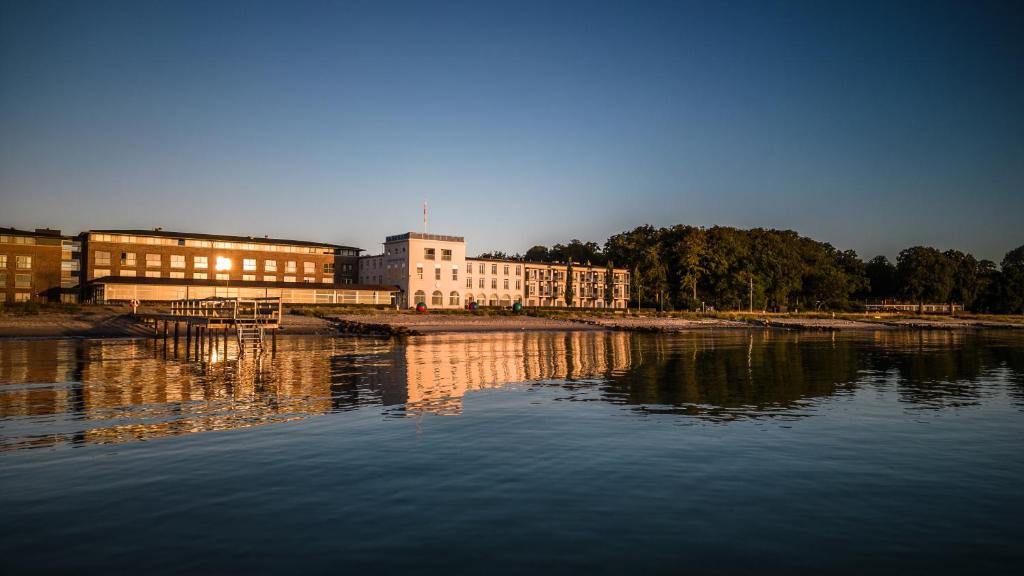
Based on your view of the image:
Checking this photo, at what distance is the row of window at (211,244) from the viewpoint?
9662 centimetres

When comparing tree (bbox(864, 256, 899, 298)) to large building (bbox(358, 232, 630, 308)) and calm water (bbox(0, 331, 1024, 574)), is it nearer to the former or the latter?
large building (bbox(358, 232, 630, 308))

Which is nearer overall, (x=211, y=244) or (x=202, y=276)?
(x=202, y=276)

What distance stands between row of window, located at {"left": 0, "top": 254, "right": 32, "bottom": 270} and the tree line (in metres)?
89.4

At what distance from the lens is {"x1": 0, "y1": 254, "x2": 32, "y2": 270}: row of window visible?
9781 cm

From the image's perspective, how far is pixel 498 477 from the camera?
11.8 meters

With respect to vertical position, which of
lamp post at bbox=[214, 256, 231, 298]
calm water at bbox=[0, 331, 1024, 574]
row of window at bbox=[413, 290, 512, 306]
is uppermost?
lamp post at bbox=[214, 256, 231, 298]

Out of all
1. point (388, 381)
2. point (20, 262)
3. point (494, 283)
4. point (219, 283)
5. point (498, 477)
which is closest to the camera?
point (498, 477)

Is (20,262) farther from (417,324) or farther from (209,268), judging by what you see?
(417,324)

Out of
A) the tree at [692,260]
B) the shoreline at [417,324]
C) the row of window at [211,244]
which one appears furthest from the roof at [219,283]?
the tree at [692,260]

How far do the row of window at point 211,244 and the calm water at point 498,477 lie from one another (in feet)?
269

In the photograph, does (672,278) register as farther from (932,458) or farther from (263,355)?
(932,458)

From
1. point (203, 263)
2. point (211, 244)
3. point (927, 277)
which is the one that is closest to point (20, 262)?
point (203, 263)

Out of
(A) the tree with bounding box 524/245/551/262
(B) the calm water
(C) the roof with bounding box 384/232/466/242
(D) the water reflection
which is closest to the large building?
(C) the roof with bounding box 384/232/466/242

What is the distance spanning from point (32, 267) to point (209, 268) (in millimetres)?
25828
